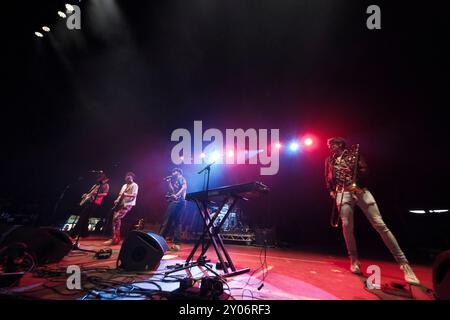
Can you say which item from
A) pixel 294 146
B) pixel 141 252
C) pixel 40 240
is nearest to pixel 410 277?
pixel 141 252

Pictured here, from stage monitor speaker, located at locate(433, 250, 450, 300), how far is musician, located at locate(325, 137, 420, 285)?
27.7 inches

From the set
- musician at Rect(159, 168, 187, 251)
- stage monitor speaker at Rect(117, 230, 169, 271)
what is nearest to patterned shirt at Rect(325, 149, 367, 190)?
stage monitor speaker at Rect(117, 230, 169, 271)

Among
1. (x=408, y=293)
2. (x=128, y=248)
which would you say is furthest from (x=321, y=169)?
(x=128, y=248)

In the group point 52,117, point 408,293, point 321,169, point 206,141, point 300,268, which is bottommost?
point 300,268

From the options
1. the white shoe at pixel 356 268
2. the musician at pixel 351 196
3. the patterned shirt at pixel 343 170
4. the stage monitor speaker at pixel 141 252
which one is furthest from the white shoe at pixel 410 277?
the stage monitor speaker at pixel 141 252

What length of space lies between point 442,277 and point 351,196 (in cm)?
138

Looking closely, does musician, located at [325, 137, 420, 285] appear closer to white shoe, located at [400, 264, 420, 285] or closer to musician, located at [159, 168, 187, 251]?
white shoe, located at [400, 264, 420, 285]

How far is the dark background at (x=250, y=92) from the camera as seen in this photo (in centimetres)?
475

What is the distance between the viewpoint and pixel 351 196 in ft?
10.7

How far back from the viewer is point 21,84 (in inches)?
276

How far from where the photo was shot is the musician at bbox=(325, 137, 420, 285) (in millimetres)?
2939
